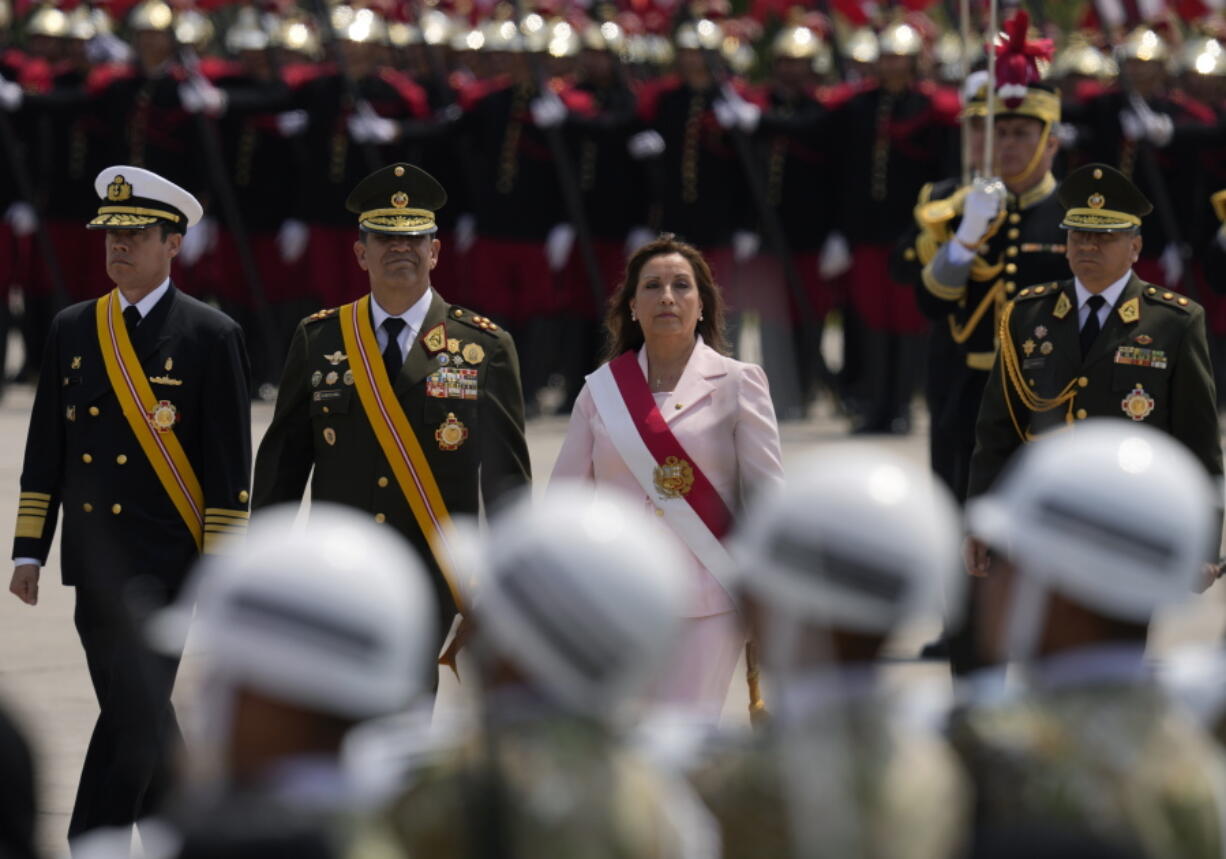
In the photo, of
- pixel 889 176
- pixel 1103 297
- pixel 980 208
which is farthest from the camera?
pixel 889 176

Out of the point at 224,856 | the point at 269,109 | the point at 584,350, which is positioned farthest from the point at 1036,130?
the point at 269,109

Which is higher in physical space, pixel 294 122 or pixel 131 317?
pixel 131 317

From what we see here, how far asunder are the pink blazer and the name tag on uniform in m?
0.90

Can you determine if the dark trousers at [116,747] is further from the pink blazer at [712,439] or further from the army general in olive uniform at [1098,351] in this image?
the army general in olive uniform at [1098,351]

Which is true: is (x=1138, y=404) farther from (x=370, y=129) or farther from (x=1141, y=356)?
(x=370, y=129)

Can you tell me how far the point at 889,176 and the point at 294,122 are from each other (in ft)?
11.3

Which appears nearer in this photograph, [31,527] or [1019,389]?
[31,527]

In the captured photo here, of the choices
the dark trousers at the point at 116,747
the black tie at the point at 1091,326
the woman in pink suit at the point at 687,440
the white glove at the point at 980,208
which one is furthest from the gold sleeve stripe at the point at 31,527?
the white glove at the point at 980,208

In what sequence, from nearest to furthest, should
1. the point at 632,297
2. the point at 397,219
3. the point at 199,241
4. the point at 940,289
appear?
1. the point at 397,219
2. the point at 632,297
3. the point at 940,289
4. the point at 199,241

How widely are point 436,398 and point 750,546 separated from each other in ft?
10.4

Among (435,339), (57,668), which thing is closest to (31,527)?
(435,339)

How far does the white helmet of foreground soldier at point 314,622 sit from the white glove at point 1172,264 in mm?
12631

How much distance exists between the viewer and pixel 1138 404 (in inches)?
253

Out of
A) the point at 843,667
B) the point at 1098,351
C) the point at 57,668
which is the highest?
the point at 843,667
